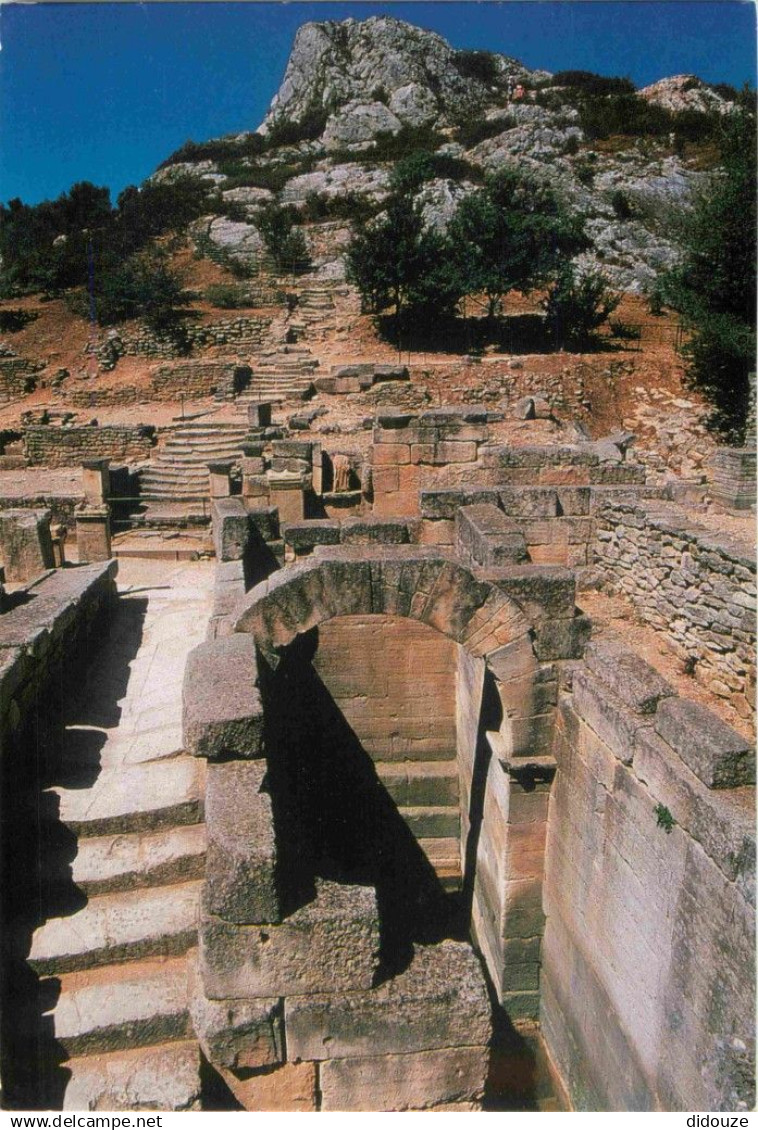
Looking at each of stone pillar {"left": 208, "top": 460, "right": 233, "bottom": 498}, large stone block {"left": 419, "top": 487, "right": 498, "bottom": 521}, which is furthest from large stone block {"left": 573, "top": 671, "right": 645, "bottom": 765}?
stone pillar {"left": 208, "top": 460, "right": 233, "bottom": 498}

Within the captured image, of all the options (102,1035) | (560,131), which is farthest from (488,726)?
(560,131)

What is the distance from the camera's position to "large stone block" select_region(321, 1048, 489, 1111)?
15.0ft

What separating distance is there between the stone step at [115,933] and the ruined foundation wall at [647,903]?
3167mm

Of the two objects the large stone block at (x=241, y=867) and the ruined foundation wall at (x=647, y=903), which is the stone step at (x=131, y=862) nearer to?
the large stone block at (x=241, y=867)

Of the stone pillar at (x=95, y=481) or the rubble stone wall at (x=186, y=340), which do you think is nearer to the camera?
the stone pillar at (x=95, y=481)

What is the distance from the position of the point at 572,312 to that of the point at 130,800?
29.4m

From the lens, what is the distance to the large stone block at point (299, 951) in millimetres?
4195

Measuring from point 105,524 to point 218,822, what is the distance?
34.7 feet

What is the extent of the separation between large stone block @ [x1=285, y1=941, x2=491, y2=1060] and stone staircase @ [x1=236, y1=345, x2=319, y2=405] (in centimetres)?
2401

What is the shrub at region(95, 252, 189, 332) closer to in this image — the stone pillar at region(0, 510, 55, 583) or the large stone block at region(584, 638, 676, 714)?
the stone pillar at region(0, 510, 55, 583)

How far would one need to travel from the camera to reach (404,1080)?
461 cm

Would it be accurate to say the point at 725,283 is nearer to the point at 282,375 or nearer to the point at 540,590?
the point at 282,375

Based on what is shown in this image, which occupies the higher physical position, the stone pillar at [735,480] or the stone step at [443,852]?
the stone pillar at [735,480]

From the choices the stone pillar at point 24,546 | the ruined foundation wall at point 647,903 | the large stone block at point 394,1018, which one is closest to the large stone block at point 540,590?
the ruined foundation wall at point 647,903
